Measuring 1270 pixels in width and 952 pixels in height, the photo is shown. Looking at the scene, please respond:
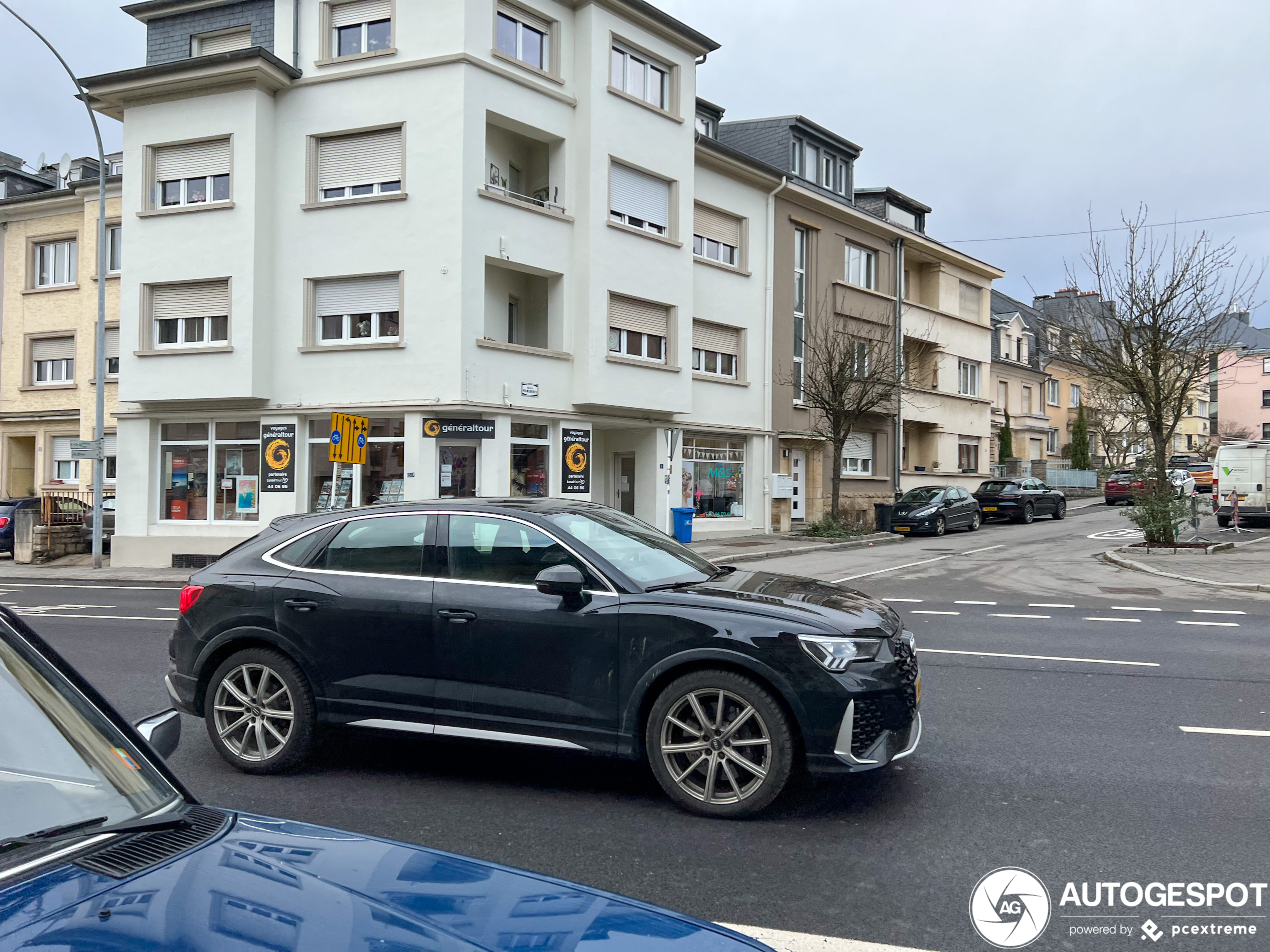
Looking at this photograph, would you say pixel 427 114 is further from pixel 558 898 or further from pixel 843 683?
pixel 558 898

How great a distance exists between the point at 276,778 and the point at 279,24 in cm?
2023

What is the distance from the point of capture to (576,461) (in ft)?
71.1

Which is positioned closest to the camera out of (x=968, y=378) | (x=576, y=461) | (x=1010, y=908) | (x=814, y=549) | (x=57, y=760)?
(x=57, y=760)

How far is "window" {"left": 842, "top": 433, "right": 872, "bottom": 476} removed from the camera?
3177cm

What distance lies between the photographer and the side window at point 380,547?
544 cm

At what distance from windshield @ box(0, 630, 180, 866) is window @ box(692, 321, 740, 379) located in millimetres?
23462

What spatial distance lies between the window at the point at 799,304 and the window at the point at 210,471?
15.5m

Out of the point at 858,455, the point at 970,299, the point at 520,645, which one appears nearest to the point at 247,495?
the point at 520,645

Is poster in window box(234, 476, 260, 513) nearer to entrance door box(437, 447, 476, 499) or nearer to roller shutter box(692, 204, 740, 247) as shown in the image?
entrance door box(437, 447, 476, 499)

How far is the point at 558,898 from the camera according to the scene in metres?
2.01

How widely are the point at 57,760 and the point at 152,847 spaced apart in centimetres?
38

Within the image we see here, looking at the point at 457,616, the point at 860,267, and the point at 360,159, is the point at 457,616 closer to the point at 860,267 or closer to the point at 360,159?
the point at 360,159

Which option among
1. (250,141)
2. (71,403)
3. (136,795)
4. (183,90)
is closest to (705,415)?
(250,141)

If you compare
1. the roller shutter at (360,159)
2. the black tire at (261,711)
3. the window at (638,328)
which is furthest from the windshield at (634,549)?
the window at (638,328)
